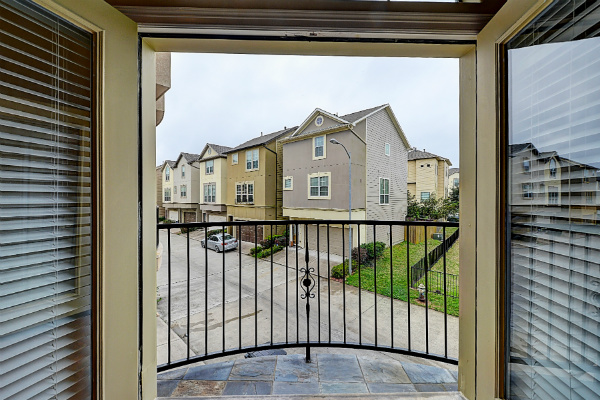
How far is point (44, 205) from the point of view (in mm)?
796

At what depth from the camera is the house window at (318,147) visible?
3.22 meters

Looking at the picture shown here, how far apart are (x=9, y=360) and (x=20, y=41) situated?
0.95 m

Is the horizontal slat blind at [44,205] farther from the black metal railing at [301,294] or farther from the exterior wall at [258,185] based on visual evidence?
the exterior wall at [258,185]

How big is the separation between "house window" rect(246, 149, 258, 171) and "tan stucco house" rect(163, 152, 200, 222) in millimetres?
629

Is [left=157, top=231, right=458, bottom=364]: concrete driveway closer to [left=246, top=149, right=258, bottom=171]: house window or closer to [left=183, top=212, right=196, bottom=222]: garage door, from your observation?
[left=183, top=212, right=196, bottom=222]: garage door

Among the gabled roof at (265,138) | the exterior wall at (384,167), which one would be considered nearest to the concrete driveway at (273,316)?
the exterior wall at (384,167)

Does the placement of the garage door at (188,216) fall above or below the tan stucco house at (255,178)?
below

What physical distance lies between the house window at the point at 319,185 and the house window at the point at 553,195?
2.16 metres

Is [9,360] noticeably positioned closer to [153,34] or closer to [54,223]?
[54,223]

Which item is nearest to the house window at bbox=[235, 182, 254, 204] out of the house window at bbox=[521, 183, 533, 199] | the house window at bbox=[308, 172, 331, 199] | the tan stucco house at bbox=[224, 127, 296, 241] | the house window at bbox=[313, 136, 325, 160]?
the tan stucco house at bbox=[224, 127, 296, 241]

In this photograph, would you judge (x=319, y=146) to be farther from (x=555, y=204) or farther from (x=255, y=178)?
(x=555, y=204)

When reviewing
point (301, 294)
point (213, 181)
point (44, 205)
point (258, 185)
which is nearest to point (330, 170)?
point (258, 185)

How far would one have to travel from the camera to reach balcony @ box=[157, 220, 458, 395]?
144 centimetres

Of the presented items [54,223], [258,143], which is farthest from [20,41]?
[258,143]
